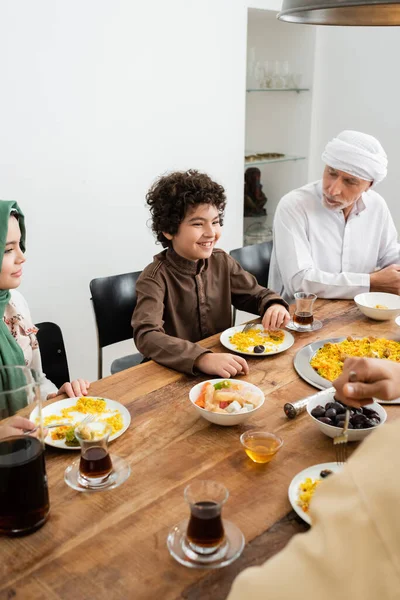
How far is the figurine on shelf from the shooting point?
14.0 ft

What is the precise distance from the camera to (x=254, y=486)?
1287 millimetres

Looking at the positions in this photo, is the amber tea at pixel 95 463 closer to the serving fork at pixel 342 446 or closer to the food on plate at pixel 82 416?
the food on plate at pixel 82 416

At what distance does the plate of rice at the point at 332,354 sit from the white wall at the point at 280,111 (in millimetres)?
2714

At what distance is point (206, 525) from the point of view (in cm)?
108

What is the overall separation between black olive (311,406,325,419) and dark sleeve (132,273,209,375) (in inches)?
17.1

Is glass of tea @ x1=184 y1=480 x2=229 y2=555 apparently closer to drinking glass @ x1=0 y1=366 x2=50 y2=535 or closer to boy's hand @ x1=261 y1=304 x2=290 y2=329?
drinking glass @ x1=0 y1=366 x2=50 y2=535

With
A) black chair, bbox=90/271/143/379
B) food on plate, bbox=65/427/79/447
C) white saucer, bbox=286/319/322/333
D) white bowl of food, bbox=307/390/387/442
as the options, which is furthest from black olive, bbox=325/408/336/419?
black chair, bbox=90/271/143/379

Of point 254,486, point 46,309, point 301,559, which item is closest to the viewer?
point 301,559

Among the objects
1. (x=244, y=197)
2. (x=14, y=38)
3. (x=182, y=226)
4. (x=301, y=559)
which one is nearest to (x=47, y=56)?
(x=14, y=38)

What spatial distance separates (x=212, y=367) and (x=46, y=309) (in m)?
1.64

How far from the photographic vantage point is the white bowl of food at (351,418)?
140 cm

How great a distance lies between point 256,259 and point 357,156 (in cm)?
71

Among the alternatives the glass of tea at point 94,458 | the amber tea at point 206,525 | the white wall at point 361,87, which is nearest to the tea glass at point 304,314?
the glass of tea at point 94,458

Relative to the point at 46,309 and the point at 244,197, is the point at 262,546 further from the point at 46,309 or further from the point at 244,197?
the point at 244,197
